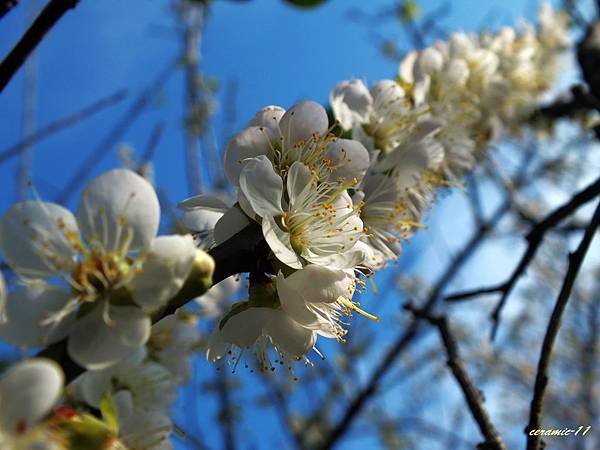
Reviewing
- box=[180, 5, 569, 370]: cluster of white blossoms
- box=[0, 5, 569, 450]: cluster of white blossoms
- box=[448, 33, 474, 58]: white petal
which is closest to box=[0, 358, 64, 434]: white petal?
box=[0, 5, 569, 450]: cluster of white blossoms

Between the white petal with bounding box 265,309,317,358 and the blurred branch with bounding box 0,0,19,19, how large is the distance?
47 centimetres

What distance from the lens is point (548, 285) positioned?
23.6 ft

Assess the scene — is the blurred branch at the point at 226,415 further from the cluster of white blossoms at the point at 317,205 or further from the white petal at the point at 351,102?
the white petal at the point at 351,102

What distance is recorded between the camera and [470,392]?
923 millimetres

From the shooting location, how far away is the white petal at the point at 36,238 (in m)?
0.61

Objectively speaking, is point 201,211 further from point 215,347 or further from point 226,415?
point 226,415

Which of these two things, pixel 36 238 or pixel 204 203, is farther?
pixel 204 203

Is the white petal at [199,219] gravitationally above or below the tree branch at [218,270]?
above

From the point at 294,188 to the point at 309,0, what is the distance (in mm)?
439

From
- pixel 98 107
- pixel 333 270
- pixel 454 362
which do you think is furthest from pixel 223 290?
pixel 333 270

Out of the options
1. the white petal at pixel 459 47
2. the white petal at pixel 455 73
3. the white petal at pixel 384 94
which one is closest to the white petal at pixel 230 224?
the white petal at pixel 384 94

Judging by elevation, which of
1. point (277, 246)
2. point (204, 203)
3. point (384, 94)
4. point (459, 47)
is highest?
point (459, 47)

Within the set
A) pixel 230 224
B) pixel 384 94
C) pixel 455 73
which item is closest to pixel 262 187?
pixel 230 224

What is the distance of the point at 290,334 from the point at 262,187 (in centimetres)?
19
